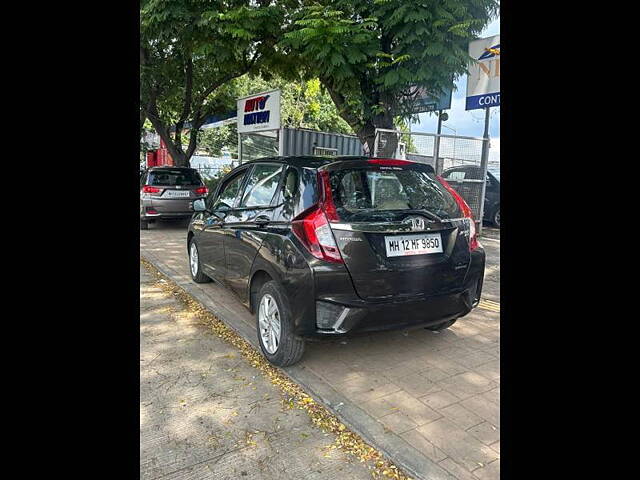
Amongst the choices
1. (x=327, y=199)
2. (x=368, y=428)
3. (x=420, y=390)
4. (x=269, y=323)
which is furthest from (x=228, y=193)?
(x=368, y=428)

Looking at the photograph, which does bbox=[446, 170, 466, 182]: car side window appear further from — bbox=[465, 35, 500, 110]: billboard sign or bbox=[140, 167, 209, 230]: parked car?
bbox=[140, 167, 209, 230]: parked car

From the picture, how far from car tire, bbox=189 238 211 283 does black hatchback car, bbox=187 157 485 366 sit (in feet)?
6.81

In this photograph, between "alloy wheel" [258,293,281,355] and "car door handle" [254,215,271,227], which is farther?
"car door handle" [254,215,271,227]

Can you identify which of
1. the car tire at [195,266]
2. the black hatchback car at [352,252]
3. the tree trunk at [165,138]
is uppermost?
the tree trunk at [165,138]

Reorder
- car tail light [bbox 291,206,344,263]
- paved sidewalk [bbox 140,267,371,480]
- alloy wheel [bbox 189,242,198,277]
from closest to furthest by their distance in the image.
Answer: paved sidewalk [bbox 140,267,371,480], car tail light [bbox 291,206,344,263], alloy wheel [bbox 189,242,198,277]

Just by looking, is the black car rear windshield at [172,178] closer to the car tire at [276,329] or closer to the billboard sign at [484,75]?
the billboard sign at [484,75]

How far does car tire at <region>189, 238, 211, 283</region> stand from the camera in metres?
5.96

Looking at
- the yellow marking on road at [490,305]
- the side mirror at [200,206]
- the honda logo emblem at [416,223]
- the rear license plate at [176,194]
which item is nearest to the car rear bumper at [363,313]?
the honda logo emblem at [416,223]

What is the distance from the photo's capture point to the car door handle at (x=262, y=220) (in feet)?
12.2

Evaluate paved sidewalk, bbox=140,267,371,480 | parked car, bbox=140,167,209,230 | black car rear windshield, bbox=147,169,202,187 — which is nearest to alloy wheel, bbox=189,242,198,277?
paved sidewalk, bbox=140,267,371,480

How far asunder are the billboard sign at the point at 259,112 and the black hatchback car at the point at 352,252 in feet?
26.7

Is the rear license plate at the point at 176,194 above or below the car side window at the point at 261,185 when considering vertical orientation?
below
